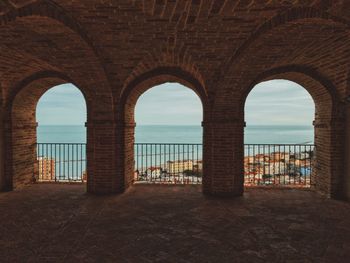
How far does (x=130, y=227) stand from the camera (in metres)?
4.20

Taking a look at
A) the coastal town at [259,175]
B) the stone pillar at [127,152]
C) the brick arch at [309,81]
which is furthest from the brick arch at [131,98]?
the brick arch at [309,81]

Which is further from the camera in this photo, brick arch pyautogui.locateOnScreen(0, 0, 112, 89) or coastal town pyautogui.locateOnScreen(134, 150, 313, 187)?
coastal town pyautogui.locateOnScreen(134, 150, 313, 187)

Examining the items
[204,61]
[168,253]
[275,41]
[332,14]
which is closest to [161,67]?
[204,61]

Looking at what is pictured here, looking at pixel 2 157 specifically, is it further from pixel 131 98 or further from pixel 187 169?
pixel 187 169

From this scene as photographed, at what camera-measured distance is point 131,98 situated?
7.08 meters

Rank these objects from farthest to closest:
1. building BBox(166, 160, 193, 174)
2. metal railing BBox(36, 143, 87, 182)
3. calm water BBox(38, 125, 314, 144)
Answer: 1. calm water BBox(38, 125, 314, 144)
2. building BBox(166, 160, 193, 174)
3. metal railing BBox(36, 143, 87, 182)

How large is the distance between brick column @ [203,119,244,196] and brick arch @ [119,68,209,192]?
63cm

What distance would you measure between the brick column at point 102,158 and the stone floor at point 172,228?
0.44 meters

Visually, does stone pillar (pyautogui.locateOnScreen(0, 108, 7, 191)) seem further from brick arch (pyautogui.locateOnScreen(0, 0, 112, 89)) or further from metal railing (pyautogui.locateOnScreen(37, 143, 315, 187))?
brick arch (pyautogui.locateOnScreen(0, 0, 112, 89))

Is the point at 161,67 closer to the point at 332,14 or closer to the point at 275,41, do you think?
the point at 275,41

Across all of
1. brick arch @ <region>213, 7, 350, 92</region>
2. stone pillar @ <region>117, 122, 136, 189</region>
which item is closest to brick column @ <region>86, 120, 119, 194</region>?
stone pillar @ <region>117, 122, 136, 189</region>

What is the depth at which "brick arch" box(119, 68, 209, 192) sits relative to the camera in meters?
6.51

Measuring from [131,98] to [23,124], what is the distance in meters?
3.56

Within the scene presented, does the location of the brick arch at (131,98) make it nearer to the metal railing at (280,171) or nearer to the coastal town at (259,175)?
the coastal town at (259,175)
